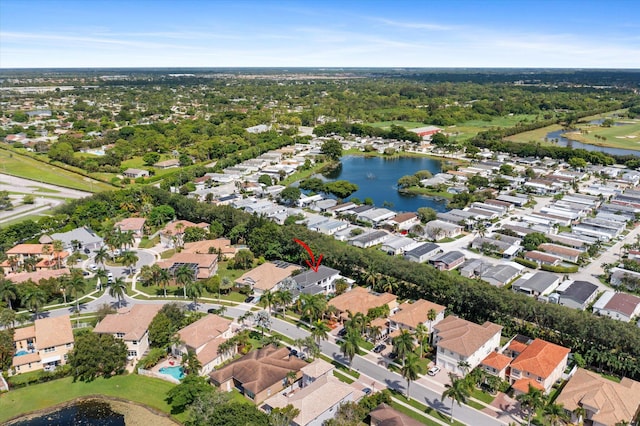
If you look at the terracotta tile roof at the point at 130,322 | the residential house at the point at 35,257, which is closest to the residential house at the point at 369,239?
the terracotta tile roof at the point at 130,322

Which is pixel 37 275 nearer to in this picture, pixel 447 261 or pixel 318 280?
pixel 318 280

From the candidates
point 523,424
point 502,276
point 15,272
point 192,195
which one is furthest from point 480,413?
point 192,195

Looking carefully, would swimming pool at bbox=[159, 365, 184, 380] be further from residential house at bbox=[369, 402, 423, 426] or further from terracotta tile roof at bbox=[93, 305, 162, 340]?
residential house at bbox=[369, 402, 423, 426]

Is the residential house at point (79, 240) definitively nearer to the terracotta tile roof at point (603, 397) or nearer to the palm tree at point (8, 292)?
the palm tree at point (8, 292)

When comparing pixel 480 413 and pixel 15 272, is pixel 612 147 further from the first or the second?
pixel 15 272

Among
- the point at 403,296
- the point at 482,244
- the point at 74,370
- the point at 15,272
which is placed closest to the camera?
the point at 74,370

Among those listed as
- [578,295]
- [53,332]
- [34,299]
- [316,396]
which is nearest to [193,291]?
[53,332]
